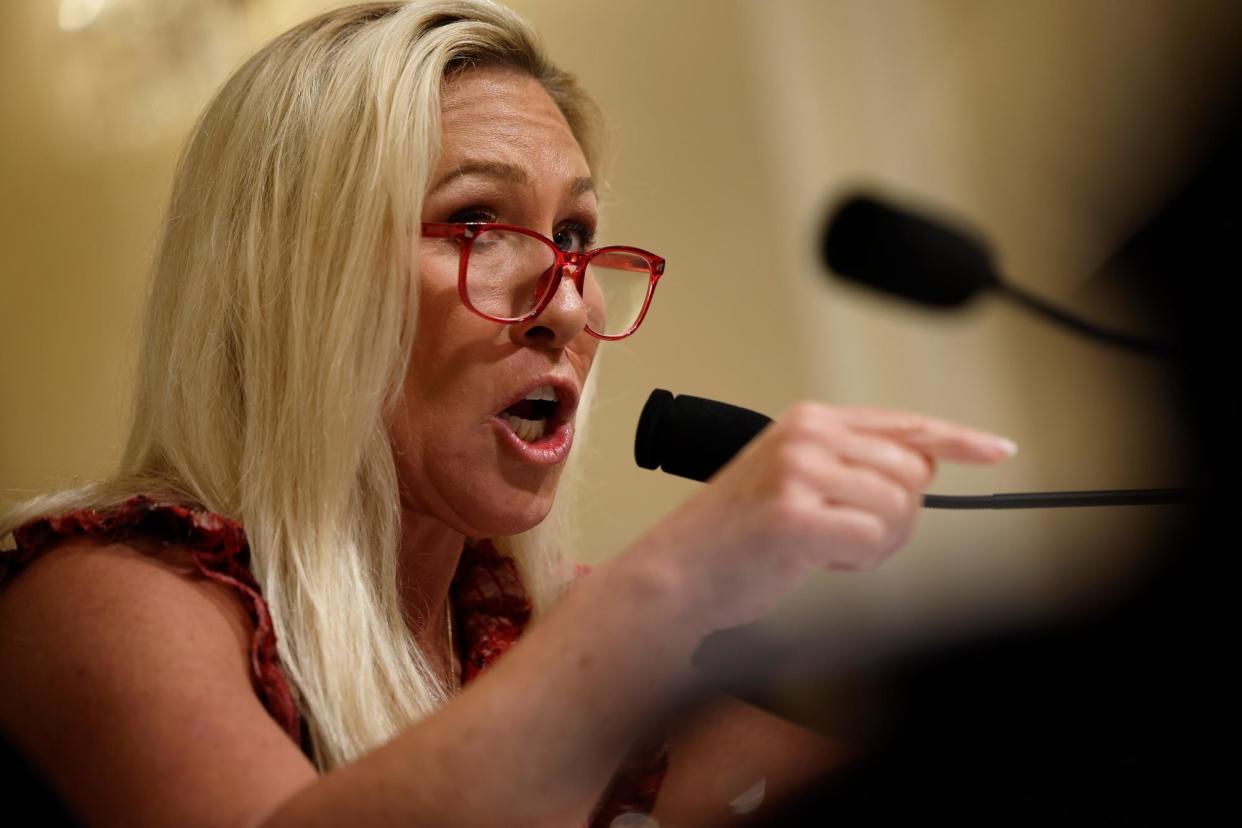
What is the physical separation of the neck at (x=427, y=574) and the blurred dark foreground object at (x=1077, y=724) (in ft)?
1.87

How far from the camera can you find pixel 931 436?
0.50 meters

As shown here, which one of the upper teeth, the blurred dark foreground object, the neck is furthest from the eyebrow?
the blurred dark foreground object

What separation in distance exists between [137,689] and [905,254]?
45 centimetres

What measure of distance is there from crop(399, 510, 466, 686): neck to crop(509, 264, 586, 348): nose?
177mm

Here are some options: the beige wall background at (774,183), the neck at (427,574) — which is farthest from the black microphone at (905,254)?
the neck at (427,574)

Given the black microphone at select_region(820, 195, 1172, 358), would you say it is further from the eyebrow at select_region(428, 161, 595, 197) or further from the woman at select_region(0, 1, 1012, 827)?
the eyebrow at select_region(428, 161, 595, 197)

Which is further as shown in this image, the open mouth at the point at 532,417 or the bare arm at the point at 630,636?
the open mouth at the point at 532,417

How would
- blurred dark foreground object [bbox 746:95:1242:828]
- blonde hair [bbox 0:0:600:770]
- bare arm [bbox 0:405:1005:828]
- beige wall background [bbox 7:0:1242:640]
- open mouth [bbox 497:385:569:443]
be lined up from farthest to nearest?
beige wall background [bbox 7:0:1242:640], open mouth [bbox 497:385:569:443], blonde hair [bbox 0:0:600:770], bare arm [bbox 0:405:1005:828], blurred dark foreground object [bbox 746:95:1242:828]

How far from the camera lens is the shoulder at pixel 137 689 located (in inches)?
22.5

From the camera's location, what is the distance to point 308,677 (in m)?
0.76

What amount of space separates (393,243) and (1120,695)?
61 centimetres

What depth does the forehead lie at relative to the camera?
0.90 m

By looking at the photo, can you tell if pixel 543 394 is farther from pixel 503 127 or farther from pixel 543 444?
pixel 503 127

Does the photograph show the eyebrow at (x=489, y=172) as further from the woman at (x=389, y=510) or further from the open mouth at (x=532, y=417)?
the open mouth at (x=532, y=417)
